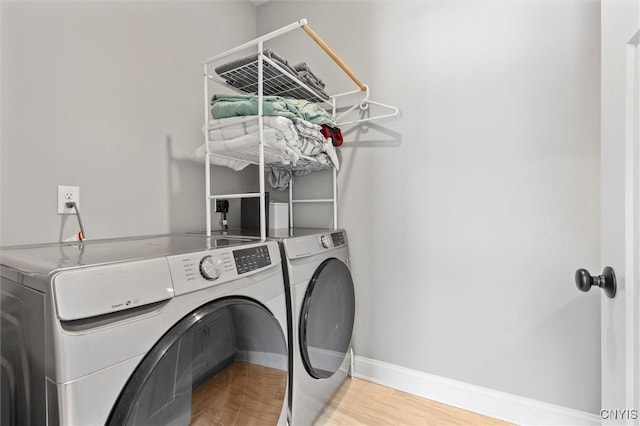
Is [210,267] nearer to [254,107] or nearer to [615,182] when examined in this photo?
[254,107]

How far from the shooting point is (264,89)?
150cm

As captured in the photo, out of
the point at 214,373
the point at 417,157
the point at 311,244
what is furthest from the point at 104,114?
the point at 417,157

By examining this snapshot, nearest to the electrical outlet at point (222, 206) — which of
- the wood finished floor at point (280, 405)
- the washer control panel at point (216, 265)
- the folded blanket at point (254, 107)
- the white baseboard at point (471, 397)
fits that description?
the folded blanket at point (254, 107)

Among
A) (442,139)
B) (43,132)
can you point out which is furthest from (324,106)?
(43,132)

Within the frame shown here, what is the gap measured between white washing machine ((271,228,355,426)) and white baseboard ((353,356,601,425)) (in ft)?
0.70

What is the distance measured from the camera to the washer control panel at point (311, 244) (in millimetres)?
1099

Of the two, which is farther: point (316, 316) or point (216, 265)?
point (316, 316)

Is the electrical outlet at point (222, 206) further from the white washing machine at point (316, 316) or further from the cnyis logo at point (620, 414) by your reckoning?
the cnyis logo at point (620, 414)

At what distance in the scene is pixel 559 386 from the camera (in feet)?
4.06

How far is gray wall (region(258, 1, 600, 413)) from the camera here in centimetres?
122

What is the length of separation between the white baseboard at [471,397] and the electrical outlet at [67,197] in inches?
64.0

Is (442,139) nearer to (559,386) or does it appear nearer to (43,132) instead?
(559,386)

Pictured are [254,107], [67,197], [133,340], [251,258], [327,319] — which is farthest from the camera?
[327,319]

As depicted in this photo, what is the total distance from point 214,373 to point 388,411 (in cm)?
107
